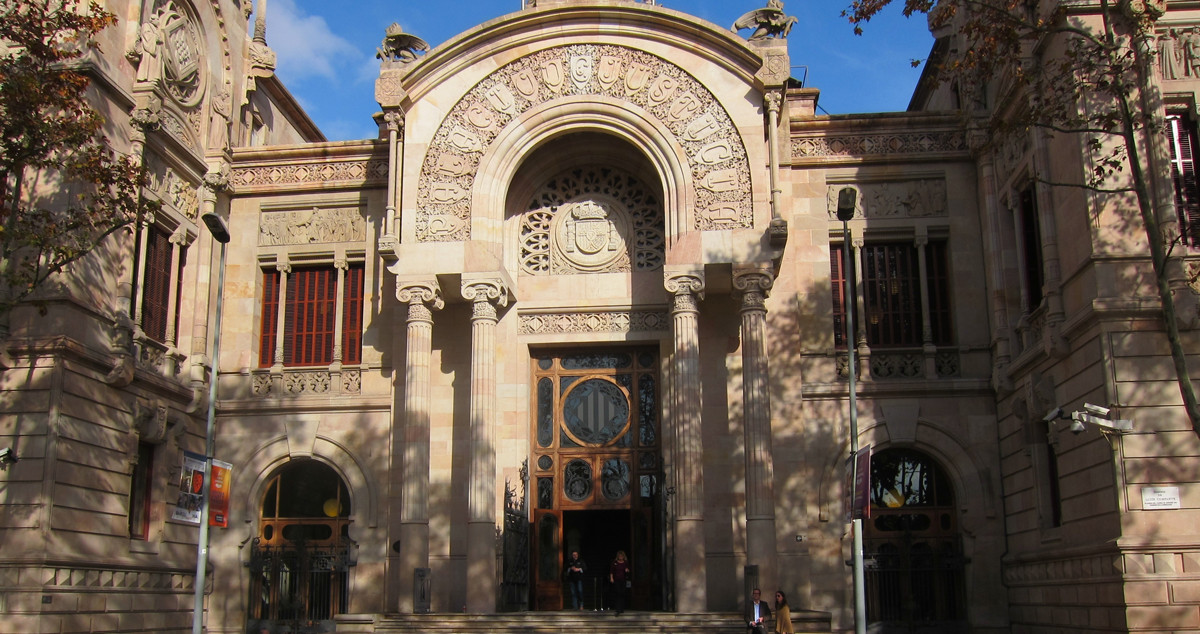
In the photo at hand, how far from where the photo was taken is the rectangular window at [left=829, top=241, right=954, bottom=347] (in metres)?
25.1

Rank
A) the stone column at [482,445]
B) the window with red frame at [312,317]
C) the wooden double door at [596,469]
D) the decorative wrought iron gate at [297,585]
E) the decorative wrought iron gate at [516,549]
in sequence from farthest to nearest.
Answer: the window with red frame at [312,317] < the decorative wrought iron gate at [297,585] < the wooden double door at [596,469] < the decorative wrought iron gate at [516,549] < the stone column at [482,445]

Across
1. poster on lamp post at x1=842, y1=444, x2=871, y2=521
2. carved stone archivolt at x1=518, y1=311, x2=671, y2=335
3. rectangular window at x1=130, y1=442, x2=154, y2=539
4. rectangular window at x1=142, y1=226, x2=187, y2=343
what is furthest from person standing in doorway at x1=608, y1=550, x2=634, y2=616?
rectangular window at x1=142, y1=226, x2=187, y2=343

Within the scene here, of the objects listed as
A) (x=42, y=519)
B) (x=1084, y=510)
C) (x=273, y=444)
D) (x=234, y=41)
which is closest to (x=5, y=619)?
(x=42, y=519)

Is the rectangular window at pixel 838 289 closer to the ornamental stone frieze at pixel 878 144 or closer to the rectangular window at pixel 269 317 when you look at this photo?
the ornamental stone frieze at pixel 878 144

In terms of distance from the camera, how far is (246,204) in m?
26.9

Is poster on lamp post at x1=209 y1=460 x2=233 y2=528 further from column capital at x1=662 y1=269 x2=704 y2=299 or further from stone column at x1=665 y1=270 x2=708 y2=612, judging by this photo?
column capital at x1=662 y1=269 x2=704 y2=299

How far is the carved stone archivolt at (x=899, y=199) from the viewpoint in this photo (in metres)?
25.4

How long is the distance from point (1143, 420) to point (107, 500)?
1859 cm

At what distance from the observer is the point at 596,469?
24719mm

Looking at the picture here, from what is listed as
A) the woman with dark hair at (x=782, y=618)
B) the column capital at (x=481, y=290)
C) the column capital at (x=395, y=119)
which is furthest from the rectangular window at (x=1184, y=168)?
the column capital at (x=395, y=119)

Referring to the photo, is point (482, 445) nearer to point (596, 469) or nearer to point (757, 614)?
point (596, 469)

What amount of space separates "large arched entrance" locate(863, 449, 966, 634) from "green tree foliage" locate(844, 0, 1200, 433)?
24.2 ft

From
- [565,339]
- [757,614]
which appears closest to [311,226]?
[565,339]

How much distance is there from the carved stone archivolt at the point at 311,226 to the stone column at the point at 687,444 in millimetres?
8231
